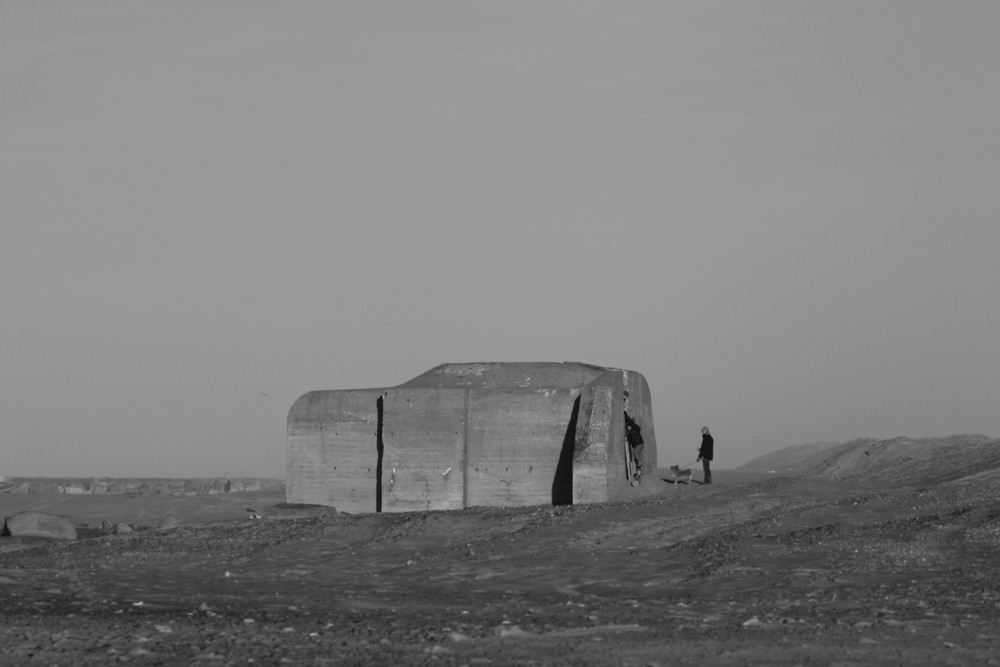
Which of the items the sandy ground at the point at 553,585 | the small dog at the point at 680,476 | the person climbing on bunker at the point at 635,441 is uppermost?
the person climbing on bunker at the point at 635,441

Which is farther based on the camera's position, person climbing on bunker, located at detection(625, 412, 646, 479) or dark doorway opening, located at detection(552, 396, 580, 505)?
person climbing on bunker, located at detection(625, 412, 646, 479)

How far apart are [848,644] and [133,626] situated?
4.28m

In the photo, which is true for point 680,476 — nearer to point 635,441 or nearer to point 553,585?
point 635,441

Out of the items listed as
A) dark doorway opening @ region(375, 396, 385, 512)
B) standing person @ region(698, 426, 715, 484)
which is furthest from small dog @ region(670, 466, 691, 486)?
dark doorway opening @ region(375, 396, 385, 512)

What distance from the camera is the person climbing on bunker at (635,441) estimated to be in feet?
61.2

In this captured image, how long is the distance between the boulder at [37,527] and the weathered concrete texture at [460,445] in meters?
3.36

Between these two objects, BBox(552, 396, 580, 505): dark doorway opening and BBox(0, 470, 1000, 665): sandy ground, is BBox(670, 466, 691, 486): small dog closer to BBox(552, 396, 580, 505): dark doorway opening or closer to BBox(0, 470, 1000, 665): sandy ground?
BBox(0, 470, 1000, 665): sandy ground

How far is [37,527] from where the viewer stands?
55.9ft

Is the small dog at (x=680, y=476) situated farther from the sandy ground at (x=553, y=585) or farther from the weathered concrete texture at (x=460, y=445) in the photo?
the sandy ground at (x=553, y=585)

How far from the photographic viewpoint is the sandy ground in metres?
7.71

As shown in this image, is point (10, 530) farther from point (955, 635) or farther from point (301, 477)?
point (955, 635)

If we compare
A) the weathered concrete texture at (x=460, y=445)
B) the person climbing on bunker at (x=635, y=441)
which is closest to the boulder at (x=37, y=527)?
the weathered concrete texture at (x=460, y=445)

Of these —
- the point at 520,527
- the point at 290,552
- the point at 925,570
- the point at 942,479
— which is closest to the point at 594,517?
the point at 520,527

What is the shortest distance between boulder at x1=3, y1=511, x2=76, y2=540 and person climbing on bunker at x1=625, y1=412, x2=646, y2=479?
743cm
